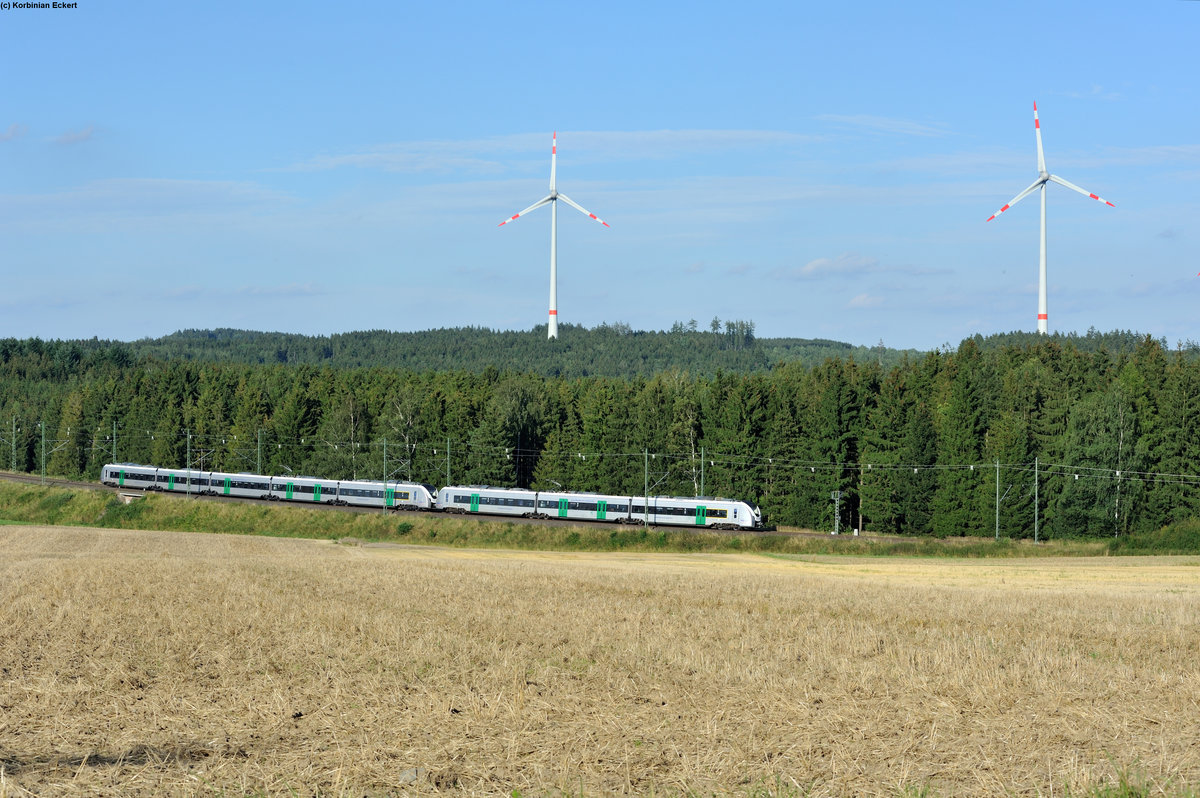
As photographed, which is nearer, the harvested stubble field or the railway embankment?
the harvested stubble field

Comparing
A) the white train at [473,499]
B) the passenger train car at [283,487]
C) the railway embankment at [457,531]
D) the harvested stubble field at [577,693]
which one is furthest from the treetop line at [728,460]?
the harvested stubble field at [577,693]

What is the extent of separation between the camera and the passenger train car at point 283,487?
108m

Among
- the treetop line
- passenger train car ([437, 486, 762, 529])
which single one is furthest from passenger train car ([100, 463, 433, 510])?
the treetop line

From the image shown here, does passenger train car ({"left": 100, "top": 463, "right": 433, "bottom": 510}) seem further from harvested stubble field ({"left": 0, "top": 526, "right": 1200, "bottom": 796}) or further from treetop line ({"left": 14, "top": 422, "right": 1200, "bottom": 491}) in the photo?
harvested stubble field ({"left": 0, "top": 526, "right": 1200, "bottom": 796})

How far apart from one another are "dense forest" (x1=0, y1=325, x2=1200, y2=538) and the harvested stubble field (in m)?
68.3

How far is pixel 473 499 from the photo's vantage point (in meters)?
105

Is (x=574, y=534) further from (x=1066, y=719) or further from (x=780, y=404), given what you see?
(x=1066, y=719)

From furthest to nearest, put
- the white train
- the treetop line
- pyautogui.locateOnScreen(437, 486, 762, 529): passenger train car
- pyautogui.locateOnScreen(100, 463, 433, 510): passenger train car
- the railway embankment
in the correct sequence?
pyautogui.locateOnScreen(100, 463, 433, 510): passenger train car → the white train → pyautogui.locateOnScreen(437, 486, 762, 529): passenger train car → the treetop line → the railway embankment

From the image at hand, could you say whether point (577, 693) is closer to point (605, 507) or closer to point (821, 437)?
point (605, 507)

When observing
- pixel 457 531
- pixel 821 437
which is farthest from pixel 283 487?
pixel 821 437

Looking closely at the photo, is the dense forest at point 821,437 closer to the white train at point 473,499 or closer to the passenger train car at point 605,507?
the white train at point 473,499

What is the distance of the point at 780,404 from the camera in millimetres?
112500

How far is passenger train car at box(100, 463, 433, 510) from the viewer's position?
108 m

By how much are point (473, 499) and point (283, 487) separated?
2357 cm
